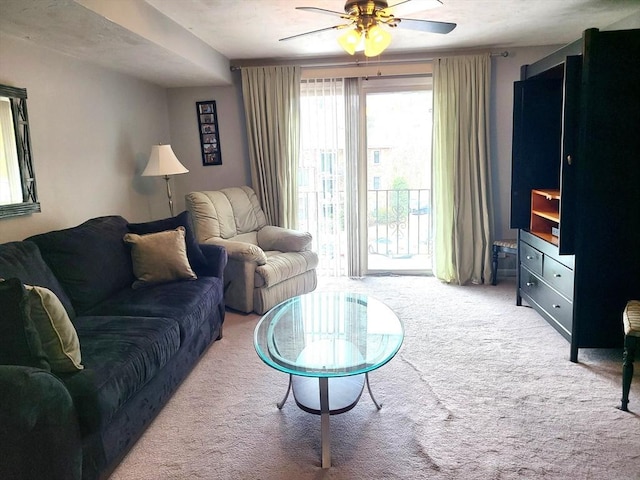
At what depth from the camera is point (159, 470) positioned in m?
1.84

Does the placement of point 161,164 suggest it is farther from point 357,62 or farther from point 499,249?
point 499,249

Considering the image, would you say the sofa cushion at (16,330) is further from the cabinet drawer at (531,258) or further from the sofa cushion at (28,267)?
the cabinet drawer at (531,258)

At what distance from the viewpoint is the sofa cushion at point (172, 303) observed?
96.0 inches

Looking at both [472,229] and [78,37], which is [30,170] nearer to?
[78,37]

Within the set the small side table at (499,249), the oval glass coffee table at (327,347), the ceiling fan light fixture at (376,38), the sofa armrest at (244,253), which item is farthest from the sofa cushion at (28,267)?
the small side table at (499,249)

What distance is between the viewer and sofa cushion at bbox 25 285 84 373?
1.67 meters

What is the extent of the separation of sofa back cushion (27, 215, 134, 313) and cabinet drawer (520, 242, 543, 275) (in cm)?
292

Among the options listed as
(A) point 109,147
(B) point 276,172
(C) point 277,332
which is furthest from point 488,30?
(A) point 109,147

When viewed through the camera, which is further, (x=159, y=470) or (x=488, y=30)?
(x=488, y=30)

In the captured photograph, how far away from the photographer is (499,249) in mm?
4082

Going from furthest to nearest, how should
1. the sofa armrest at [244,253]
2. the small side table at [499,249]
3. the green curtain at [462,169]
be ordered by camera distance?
the green curtain at [462,169] < the small side table at [499,249] < the sofa armrest at [244,253]

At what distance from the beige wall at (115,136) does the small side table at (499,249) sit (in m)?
0.40

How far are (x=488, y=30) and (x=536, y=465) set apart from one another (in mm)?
3286

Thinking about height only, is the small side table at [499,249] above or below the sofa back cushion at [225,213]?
below
